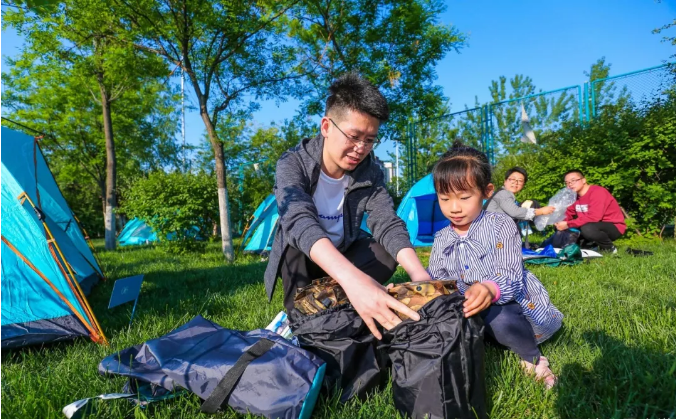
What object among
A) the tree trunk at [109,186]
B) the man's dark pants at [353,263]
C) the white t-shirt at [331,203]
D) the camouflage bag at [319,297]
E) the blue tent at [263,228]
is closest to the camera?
the camouflage bag at [319,297]

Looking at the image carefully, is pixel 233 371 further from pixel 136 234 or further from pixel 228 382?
pixel 136 234

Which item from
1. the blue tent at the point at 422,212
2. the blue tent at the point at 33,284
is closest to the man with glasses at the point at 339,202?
the blue tent at the point at 33,284

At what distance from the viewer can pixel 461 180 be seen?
2.21 metres

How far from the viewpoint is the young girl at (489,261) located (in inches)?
78.2

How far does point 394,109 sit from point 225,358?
8844 mm

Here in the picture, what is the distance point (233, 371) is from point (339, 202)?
4.60 feet

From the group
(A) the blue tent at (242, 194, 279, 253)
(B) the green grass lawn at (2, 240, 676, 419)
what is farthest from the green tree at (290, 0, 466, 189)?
(B) the green grass lawn at (2, 240, 676, 419)

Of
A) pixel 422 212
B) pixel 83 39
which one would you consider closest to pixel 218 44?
pixel 83 39

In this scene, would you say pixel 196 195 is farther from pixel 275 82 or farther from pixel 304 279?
pixel 304 279

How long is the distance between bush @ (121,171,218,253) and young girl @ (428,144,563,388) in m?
6.65

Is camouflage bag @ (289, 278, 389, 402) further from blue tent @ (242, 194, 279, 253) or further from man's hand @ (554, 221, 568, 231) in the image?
blue tent @ (242, 194, 279, 253)

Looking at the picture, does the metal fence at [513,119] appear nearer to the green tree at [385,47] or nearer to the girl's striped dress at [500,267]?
the green tree at [385,47]

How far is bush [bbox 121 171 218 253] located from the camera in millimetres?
7996

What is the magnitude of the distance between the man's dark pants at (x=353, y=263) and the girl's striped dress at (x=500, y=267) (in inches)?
16.3
